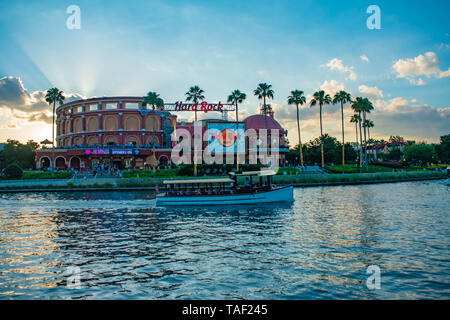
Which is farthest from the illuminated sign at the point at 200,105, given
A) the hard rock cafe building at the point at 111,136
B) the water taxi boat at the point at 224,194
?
the water taxi boat at the point at 224,194

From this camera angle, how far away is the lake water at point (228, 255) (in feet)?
38.5

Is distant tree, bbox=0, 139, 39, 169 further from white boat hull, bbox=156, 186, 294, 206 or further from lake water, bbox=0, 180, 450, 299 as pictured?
lake water, bbox=0, 180, 450, 299

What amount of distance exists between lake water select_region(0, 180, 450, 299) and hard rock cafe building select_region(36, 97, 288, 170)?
5521 cm

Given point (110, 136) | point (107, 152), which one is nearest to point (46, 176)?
point (107, 152)

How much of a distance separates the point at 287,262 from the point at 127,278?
7324 millimetres

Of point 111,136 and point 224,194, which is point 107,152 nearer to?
point 111,136

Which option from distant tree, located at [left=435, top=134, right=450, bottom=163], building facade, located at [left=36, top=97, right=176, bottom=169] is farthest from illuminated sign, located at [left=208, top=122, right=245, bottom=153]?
distant tree, located at [left=435, top=134, right=450, bottom=163]

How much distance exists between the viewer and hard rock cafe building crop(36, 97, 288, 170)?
8112 cm

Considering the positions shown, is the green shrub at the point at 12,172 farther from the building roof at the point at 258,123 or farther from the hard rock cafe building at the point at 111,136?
the building roof at the point at 258,123

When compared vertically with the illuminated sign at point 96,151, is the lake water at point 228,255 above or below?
below

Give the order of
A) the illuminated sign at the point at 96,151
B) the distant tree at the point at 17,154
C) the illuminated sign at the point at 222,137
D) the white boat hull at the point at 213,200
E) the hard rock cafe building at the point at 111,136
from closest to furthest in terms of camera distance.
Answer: the white boat hull at the point at 213,200 < the illuminated sign at the point at 96,151 < the illuminated sign at the point at 222,137 < the hard rock cafe building at the point at 111,136 < the distant tree at the point at 17,154

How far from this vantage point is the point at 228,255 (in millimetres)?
15797

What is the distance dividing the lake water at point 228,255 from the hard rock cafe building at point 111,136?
55.2m

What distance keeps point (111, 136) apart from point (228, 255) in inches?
3066
